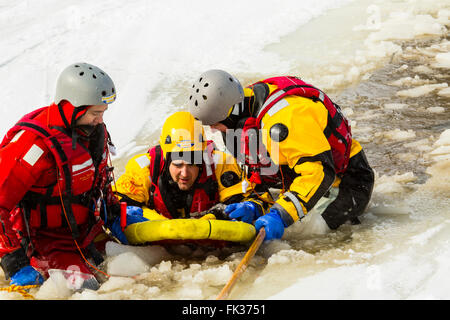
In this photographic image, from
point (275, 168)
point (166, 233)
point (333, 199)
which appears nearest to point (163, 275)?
point (166, 233)

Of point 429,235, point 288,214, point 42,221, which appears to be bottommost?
point 429,235

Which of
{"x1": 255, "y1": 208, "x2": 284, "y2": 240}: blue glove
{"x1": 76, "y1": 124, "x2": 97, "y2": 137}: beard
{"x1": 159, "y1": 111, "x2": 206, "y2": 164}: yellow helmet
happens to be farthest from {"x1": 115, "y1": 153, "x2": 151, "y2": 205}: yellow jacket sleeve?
{"x1": 255, "y1": 208, "x2": 284, "y2": 240}: blue glove

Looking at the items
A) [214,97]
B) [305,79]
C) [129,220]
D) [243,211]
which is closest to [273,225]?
[243,211]

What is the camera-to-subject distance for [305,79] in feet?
23.9

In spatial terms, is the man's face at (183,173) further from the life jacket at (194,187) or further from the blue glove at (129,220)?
the blue glove at (129,220)

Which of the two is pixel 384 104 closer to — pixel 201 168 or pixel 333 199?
pixel 333 199

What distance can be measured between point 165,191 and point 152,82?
3645 millimetres

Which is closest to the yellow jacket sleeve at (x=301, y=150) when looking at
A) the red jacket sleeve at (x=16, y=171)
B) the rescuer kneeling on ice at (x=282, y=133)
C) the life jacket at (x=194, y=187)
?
the rescuer kneeling on ice at (x=282, y=133)

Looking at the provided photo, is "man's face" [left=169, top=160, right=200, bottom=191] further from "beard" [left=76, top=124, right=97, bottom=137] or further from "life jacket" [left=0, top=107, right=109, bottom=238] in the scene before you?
"beard" [left=76, top=124, right=97, bottom=137]

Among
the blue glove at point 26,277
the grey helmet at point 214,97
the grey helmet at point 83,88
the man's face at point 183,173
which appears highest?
the grey helmet at point 83,88

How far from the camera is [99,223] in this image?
3.66 metres

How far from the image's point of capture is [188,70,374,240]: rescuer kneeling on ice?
3459mm

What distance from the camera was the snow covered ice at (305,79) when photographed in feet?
10.2

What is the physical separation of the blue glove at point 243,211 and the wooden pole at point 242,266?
15.1 inches
